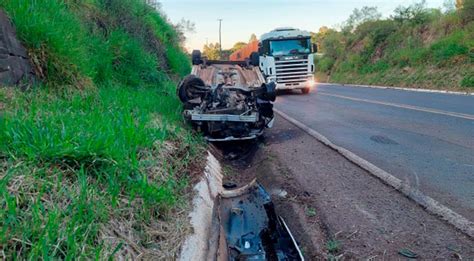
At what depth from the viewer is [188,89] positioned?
765cm

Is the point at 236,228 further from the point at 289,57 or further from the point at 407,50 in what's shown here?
the point at 407,50

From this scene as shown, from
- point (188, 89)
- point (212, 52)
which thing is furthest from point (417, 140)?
point (212, 52)

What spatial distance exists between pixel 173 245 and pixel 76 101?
286 cm

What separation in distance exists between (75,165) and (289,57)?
18398mm

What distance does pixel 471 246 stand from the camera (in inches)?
115

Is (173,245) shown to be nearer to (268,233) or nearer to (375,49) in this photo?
(268,233)

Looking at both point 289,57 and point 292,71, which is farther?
point 292,71

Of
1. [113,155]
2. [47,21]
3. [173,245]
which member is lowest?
[173,245]

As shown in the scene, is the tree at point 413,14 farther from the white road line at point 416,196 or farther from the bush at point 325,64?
the white road line at point 416,196

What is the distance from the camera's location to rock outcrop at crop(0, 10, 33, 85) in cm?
425

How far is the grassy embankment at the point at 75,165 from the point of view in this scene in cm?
213

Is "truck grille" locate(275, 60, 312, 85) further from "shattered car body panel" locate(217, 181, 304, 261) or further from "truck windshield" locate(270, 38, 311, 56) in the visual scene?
"shattered car body panel" locate(217, 181, 304, 261)

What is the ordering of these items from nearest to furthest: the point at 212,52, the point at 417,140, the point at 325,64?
the point at 417,140 < the point at 325,64 < the point at 212,52

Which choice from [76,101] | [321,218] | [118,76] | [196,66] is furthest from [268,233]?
[196,66]
